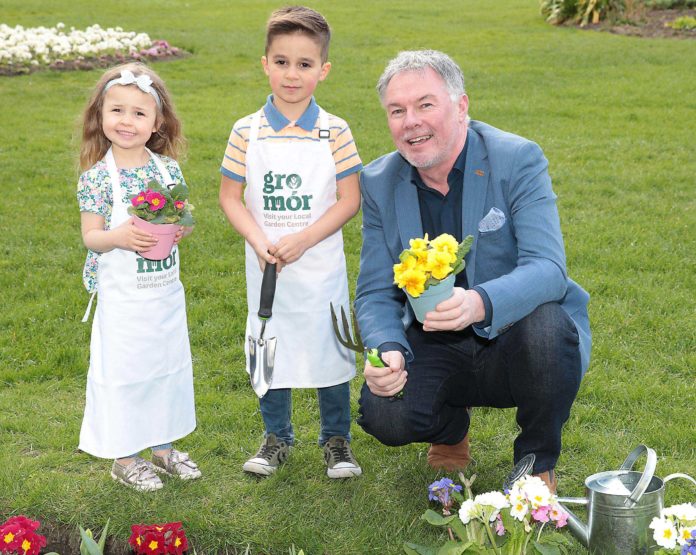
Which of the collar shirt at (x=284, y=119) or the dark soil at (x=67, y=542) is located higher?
the collar shirt at (x=284, y=119)

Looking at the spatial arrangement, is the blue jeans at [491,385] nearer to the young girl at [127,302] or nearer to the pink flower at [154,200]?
the young girl at [127,302]

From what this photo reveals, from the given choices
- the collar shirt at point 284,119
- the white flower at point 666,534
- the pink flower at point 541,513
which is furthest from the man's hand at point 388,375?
the white flower at point 666,534

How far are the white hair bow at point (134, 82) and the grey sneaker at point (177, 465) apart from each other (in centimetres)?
136

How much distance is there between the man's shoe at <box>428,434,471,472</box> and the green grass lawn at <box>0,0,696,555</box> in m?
0.08

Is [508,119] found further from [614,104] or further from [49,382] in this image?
[49,382]

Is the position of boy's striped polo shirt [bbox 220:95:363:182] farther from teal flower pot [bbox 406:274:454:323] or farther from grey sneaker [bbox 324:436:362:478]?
grey sneaker [bbox 324:436:362:478]

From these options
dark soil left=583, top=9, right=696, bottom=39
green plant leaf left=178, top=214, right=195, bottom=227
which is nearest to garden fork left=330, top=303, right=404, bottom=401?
green plant leaf left=178, top=214, right=195, bottom=227

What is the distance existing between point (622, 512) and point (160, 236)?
1.71 meters

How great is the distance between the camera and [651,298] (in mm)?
5184

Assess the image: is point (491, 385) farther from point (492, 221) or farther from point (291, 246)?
point (291, 246)

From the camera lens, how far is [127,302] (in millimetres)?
3402

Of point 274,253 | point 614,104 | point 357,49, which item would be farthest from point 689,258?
point 357,49

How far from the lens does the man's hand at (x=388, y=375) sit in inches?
122

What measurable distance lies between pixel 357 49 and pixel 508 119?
5.40 meters
